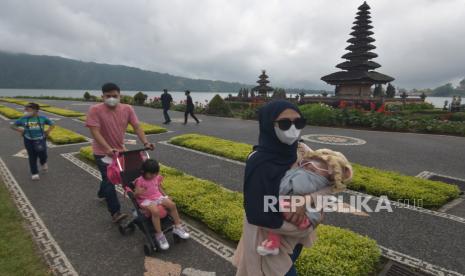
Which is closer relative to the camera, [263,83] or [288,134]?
[288,134]

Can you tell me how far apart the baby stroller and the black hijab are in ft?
8.46

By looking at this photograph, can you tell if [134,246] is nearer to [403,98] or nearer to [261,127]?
[261,127]

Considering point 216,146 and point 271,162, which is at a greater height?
point 271,162

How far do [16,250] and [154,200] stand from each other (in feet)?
6.67

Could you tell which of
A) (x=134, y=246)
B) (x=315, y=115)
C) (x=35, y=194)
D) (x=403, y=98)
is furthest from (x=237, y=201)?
(x=403, y=98)

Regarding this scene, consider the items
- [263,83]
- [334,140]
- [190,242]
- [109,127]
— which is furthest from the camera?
[263,83]

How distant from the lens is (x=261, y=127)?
79.7 inches

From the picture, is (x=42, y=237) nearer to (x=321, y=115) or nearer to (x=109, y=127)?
(x=109, y=127)

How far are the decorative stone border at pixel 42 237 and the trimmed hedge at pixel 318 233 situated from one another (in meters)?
2.07

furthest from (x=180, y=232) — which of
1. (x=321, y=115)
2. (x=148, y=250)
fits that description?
(x=321, y=115)

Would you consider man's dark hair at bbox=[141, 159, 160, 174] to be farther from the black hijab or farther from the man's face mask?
the black hijab

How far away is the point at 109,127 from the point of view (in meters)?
4.66

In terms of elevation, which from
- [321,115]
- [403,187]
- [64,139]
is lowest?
[403,187]

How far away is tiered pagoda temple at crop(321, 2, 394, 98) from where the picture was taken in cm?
3189
